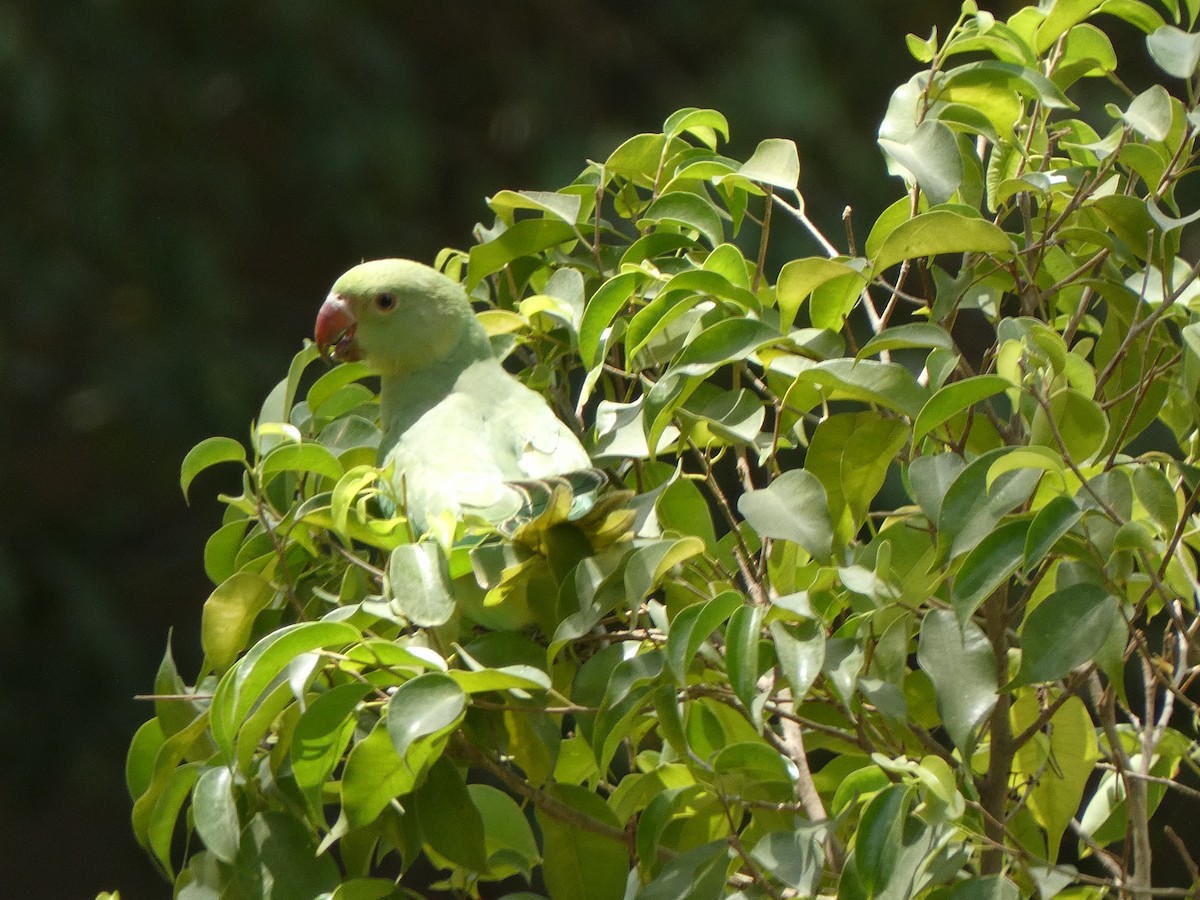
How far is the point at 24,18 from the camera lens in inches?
87.8

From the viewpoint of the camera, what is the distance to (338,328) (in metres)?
0.91

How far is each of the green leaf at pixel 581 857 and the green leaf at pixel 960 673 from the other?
0.56ft

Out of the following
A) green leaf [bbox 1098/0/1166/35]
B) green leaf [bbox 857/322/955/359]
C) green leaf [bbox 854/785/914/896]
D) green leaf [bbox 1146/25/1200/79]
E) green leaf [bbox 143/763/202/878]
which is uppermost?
green leaf [bbox 1098/0/1166/35]

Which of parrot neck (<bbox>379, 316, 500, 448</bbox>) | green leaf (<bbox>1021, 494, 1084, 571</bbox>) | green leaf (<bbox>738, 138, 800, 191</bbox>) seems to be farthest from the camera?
parrot neck (<bbox>379, 316, 500, 448</bbox>)

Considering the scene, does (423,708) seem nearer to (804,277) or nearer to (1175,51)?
(804,277)

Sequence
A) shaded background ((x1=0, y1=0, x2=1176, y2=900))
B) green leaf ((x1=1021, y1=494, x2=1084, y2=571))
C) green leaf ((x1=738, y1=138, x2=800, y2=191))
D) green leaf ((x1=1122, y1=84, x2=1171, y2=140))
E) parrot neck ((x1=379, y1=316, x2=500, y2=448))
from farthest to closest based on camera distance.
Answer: shaded background ((x1=0, y1=0, x2=1176, y2=900)) < parrot neck ((x1=379, y1=316, x2=500, y2=448)) < green leaf ((x1=738, y1=138, x2=800, y2=191)) < green leaf ((x1=1122, y1=84, x2=1171, y2=140)) < green leaf ((x1=1021, y1=494, x2=1084, y2=571))

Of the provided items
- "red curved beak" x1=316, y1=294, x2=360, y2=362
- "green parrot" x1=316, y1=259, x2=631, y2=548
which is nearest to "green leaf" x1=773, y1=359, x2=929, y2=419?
"green parrot" x1=316, y1=259, x2=631, y2=548

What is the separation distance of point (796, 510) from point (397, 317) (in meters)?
0.44

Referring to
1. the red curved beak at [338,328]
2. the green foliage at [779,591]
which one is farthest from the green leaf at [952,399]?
the red curved beak at [338,328]

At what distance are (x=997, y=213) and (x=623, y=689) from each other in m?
0.29

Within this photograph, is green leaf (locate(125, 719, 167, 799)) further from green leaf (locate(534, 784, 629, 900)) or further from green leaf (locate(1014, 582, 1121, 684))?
green leaf (locate(1014, 582, 1121, 684))

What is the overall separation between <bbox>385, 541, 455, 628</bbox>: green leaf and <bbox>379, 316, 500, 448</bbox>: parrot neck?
323 mm

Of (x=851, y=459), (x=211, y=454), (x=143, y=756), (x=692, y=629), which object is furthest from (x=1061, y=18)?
(x=143, y=756)

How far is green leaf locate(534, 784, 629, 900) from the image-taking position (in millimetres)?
592
